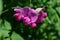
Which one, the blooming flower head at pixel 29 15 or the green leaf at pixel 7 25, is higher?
the blooming flower head at pixel 29 15

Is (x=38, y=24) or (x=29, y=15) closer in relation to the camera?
(x=29, y=15)

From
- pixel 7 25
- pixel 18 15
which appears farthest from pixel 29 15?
pixel 7 25

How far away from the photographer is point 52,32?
2271mm

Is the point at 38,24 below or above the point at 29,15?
below

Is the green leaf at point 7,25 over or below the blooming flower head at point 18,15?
below

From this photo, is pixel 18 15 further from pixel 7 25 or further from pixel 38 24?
pixel 38 24

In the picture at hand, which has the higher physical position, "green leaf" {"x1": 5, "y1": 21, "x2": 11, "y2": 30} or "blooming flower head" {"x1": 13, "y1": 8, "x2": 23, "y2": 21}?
"blooming flower head" {"x1": 13, "y1": 8, "x2": 23, "y2": 21}

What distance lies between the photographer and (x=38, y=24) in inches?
86.7

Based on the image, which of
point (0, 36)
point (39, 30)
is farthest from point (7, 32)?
point (39, 30)

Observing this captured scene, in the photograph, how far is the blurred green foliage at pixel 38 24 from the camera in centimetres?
200

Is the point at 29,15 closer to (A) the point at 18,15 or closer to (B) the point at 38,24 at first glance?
(A) the point at 18,15

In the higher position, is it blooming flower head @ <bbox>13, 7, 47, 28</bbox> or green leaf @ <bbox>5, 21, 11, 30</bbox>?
blooming flower head @ <bbox>13, 7, 47, 28</bbox>

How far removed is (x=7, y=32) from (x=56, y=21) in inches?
18.6

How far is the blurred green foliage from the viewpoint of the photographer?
78.7 inches
